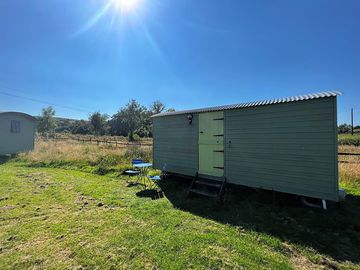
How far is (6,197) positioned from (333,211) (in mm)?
7576

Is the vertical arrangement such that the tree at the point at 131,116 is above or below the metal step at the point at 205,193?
above

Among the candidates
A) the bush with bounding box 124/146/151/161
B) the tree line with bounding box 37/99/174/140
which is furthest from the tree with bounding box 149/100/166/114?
the bush with bounding box 124/146/151/161

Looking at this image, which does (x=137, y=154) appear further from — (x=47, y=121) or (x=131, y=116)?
(x=47, y=121)

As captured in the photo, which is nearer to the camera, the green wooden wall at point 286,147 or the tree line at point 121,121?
the green wooden wall at point 286,147

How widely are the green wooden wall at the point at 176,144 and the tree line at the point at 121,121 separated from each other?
27010mm

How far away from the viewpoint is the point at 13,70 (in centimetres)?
1381

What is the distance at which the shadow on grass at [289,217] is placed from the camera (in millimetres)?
Result: 3010

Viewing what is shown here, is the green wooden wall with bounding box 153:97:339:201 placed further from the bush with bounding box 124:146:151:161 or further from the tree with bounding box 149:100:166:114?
the tree with bounding box 149:100:166:114

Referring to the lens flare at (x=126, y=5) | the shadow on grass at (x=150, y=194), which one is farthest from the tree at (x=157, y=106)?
the shadow on grass at (x=150, y=194)

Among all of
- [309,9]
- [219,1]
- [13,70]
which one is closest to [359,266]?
[309,9]

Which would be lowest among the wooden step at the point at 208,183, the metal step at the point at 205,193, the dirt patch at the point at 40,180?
the dirt patch at the point at 40,180

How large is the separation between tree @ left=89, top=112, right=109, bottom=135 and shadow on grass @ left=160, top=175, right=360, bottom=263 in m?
44.4

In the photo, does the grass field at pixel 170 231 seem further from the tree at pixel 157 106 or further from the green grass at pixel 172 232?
the tree at pixel 157 106

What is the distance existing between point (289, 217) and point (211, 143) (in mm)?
2666
